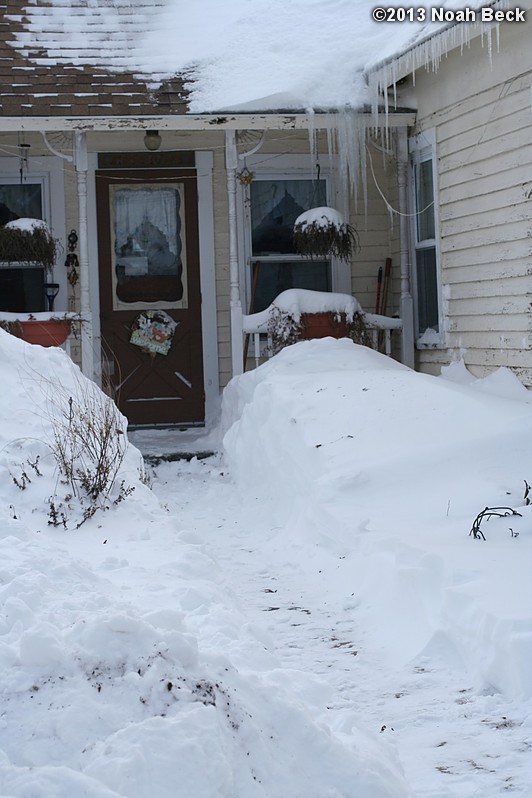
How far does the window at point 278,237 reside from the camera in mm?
11180

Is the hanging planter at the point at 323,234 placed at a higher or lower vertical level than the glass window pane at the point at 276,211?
lower

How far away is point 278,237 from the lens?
1122cm

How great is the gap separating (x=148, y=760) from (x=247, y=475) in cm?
575

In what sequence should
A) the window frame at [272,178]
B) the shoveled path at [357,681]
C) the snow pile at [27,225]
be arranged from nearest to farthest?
the shoveled path at [357,681], the snow pile at [27,225], the window frame at [272,178]

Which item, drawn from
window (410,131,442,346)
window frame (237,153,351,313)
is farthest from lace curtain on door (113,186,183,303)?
window (410,131,442,346)

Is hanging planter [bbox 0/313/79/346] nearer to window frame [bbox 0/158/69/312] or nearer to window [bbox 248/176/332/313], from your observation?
window frame [bbox 0/158/69/312]

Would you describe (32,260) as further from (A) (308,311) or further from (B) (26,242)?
(A) (308,311)

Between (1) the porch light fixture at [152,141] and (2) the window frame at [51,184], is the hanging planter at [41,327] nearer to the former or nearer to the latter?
(2) the window frame at [51,184]

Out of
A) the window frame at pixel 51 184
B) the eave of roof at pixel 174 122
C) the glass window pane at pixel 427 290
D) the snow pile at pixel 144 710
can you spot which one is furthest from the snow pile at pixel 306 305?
the snow pile at pixel 144 710

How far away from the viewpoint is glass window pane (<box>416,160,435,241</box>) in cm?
984

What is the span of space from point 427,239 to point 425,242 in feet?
0.13

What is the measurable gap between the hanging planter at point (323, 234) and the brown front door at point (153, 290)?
1.52 m

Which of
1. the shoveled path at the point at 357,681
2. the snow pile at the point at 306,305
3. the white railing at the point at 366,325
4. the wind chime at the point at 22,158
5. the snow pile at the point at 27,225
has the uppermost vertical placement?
the wind chime at the point at 22,158

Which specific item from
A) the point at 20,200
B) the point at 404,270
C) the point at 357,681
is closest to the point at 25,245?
the point at 20,200
